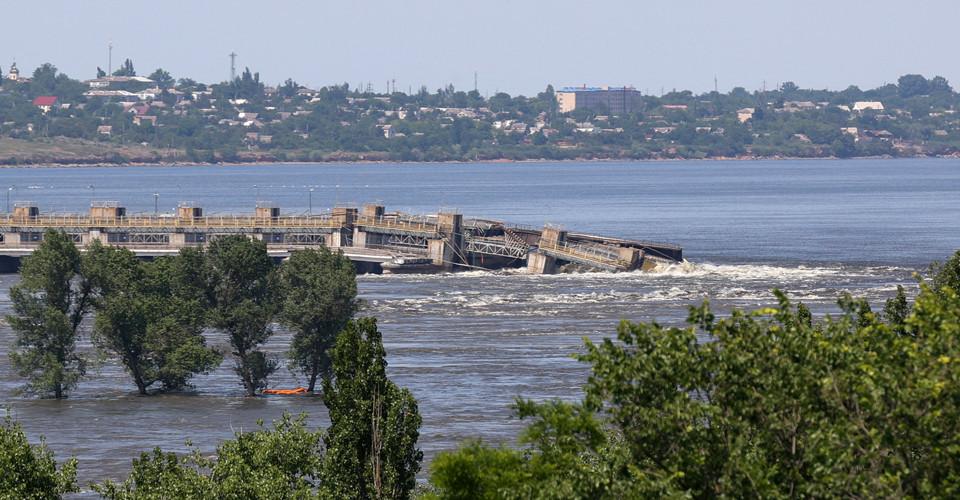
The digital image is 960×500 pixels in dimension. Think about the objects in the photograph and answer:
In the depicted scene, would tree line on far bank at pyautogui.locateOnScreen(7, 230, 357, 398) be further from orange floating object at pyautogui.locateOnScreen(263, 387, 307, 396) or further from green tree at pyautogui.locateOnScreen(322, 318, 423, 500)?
green tree at pyautogui.locateOnScreen(322, 318, 423, 500)

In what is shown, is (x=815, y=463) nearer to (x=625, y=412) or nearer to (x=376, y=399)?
(x=625, y=412)

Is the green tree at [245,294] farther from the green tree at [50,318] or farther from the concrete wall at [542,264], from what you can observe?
the concrete wall at [542,264]

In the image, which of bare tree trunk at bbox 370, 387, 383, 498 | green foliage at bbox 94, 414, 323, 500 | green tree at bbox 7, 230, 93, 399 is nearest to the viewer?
bare tree trunk at bbox 370, 387, 383, 498

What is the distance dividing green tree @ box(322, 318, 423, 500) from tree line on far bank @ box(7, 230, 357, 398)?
94.1 feet

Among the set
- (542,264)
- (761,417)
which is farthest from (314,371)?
(542,264)

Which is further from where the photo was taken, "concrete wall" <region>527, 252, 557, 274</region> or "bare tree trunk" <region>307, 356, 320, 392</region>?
"concrete wall" <region>527, 252, 557, 274</region>

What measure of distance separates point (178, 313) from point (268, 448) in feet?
93.1

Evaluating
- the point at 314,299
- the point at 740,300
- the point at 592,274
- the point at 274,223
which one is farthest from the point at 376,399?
the point at 274,223

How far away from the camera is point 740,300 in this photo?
314 feet

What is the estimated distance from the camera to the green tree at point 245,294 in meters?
65.0

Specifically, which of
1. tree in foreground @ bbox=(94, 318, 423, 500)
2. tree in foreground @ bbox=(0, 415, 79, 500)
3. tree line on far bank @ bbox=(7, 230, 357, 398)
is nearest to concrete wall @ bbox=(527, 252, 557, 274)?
tree line on far bank @ bbox=(7, 230, 357, 398)

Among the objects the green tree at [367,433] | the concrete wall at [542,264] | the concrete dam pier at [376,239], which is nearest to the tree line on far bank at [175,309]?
the green tree at [367,433]

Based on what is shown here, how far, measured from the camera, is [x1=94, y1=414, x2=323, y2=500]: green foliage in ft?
111

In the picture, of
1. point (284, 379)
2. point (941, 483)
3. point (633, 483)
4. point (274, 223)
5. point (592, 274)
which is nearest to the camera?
point (941, 483)
